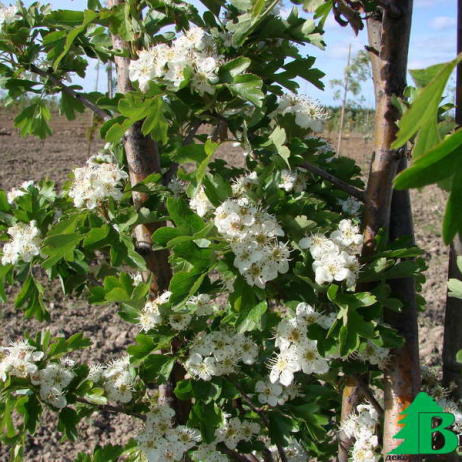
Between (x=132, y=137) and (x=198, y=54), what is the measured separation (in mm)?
445

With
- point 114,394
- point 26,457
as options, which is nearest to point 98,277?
point 114,394

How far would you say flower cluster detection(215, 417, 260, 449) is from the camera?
1695 millimetres

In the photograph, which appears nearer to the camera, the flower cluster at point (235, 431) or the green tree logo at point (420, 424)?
the green tree logo at point (420, 424)

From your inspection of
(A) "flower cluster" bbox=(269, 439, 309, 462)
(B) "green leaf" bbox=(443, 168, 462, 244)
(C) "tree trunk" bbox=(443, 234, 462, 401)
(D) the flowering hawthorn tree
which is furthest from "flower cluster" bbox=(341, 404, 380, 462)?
(B) "green leaf" bbox=(443, 168, 462, 244)

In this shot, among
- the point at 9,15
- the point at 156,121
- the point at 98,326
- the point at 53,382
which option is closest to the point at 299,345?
the point at 156,121

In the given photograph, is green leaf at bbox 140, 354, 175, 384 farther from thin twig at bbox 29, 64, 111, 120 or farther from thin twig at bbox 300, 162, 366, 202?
thin twig at bbox 29, 64, 111, 120

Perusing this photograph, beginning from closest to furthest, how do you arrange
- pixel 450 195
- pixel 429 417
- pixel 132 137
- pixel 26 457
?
pixel 450 195 → pixel 429 417 → pixel 132 137 → pixel 26 457

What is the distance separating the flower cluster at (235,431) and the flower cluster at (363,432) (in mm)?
283

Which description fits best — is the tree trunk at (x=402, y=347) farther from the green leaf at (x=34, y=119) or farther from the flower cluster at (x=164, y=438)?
the green leaf at (x=34, y=119)

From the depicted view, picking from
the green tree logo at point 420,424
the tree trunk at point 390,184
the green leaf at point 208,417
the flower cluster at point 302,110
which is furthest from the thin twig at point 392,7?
the green leaf at point 208,417

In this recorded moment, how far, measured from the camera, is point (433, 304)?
212 inches

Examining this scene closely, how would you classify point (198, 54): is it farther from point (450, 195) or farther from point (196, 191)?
point (450, 195)

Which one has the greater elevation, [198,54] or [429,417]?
[198,54]

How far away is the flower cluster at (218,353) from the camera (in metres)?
1.49
